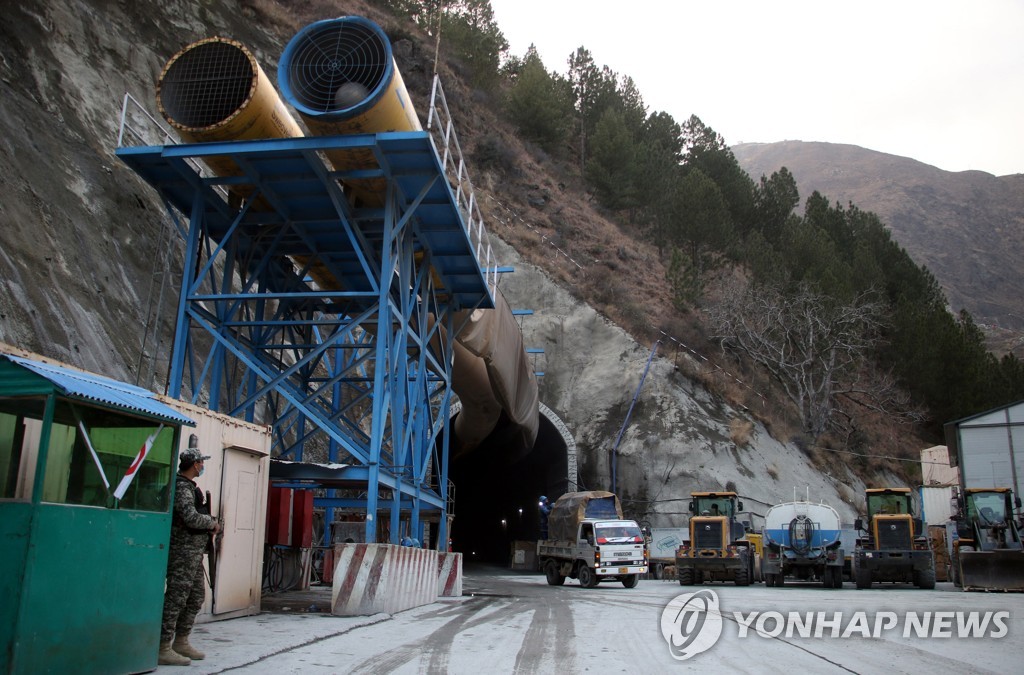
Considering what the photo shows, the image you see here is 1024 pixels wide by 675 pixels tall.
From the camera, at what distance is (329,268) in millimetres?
18297

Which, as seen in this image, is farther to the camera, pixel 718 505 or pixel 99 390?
pixel 718 505

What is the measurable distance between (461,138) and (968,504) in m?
36.3

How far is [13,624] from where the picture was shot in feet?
15.7

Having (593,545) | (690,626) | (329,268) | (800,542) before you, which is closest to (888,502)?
(800,542)

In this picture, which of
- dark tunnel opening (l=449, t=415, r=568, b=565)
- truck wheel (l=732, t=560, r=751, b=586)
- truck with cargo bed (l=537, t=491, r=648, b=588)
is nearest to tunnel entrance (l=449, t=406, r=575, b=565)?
dark tunnel opening (l=449, t=415, r=568, b=565)

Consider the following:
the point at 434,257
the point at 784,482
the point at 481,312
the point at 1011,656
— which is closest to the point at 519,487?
the point at 784,482

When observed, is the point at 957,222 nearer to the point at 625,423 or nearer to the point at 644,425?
the point at 644,425

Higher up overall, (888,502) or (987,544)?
(888,502)

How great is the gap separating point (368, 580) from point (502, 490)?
109 feet

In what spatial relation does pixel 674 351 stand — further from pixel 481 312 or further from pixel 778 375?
pixel 481 312

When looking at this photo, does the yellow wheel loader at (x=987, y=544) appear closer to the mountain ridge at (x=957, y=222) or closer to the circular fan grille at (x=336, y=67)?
the circular fan grille at (x=336, y=67)

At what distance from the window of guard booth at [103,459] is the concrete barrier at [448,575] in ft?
36.2

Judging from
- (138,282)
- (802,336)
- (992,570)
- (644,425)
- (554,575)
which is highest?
(802,336)

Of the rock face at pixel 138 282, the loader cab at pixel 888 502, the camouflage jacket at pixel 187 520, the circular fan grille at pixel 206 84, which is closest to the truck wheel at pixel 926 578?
the loader cab at pixel 888 502
